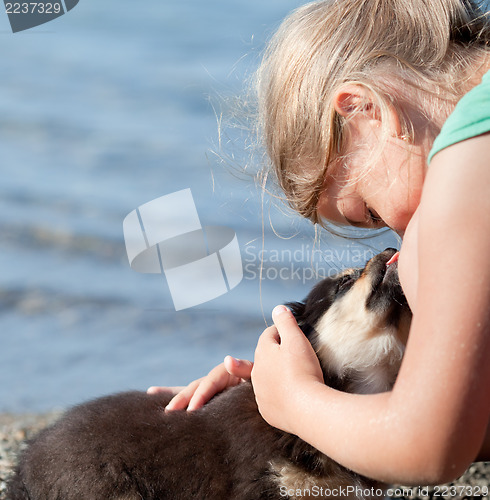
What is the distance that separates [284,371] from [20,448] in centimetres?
148

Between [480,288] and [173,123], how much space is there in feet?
18.0

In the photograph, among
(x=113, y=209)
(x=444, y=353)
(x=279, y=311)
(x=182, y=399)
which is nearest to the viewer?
(x=444, y=353)

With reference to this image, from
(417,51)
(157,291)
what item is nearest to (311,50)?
(417,51)

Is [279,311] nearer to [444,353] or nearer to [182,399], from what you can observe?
[182,399]

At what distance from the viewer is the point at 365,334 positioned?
214cm

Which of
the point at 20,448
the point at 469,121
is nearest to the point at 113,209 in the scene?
the point at 20,448

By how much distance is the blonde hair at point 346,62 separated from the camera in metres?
1.85

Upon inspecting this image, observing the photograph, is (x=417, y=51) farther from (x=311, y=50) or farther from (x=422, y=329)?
(x=422, y=329)

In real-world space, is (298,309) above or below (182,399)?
above

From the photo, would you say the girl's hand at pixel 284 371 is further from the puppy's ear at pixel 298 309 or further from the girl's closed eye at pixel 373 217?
the girl's closed eye at pixel 373 217

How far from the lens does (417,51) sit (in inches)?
73.4

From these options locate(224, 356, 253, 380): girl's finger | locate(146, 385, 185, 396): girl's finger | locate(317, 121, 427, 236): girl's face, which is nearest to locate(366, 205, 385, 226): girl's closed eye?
locate(317, 121, 427, 236): girl's face

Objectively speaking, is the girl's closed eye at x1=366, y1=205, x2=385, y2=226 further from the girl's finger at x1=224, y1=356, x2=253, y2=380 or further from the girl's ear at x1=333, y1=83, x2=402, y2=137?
the girl's finger at x1=224, y1=356, x2=253, y2=380

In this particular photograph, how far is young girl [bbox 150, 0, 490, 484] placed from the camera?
1.24 metres
